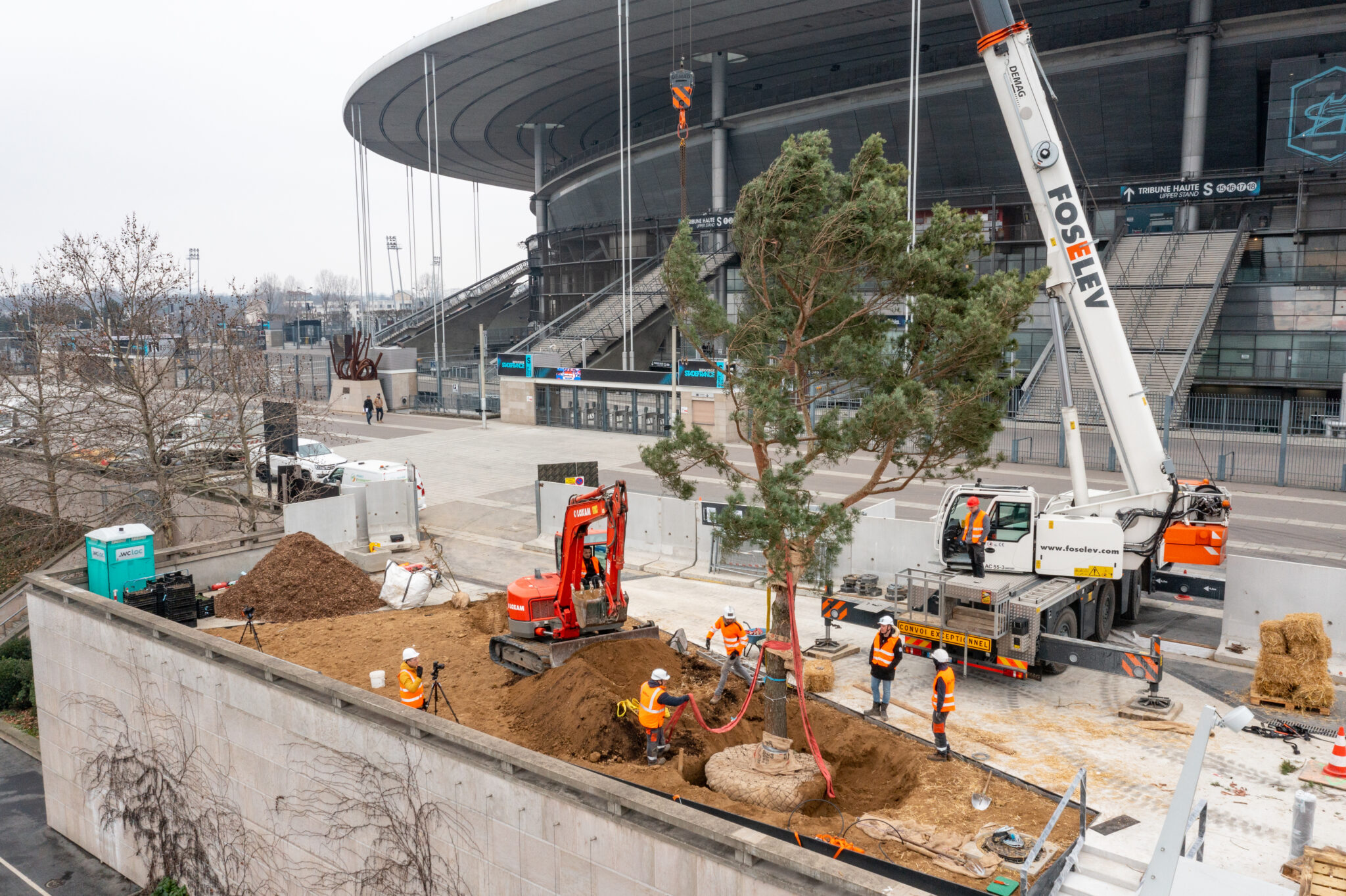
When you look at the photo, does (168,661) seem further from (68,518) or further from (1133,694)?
(68,518)

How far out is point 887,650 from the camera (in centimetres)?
1328

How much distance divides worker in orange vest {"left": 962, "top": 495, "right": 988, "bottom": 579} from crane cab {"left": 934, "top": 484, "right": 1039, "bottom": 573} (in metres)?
0.15

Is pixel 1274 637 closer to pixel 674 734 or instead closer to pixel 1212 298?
pixel 674 734

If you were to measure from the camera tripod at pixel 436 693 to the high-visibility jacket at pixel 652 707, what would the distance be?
2726 mm

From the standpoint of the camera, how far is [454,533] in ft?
88.4

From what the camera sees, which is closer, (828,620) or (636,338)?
(828,620)

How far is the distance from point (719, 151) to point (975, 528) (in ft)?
156

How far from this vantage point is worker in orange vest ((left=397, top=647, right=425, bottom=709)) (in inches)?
485

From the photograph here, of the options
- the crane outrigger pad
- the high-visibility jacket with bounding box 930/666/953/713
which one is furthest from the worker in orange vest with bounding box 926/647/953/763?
the crane outrigger pad

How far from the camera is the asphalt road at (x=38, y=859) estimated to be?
1551 centimetres

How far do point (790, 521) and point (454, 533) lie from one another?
18173 mm

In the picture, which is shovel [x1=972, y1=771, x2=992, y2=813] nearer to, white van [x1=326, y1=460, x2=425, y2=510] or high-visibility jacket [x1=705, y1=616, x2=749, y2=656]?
high-visibility jacket [x1=705, y1=616, x2=749, y2=656]

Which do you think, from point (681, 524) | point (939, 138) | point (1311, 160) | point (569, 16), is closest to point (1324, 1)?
point (1311, 160)

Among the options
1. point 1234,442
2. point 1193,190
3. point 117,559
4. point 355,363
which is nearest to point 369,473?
point 117,559
